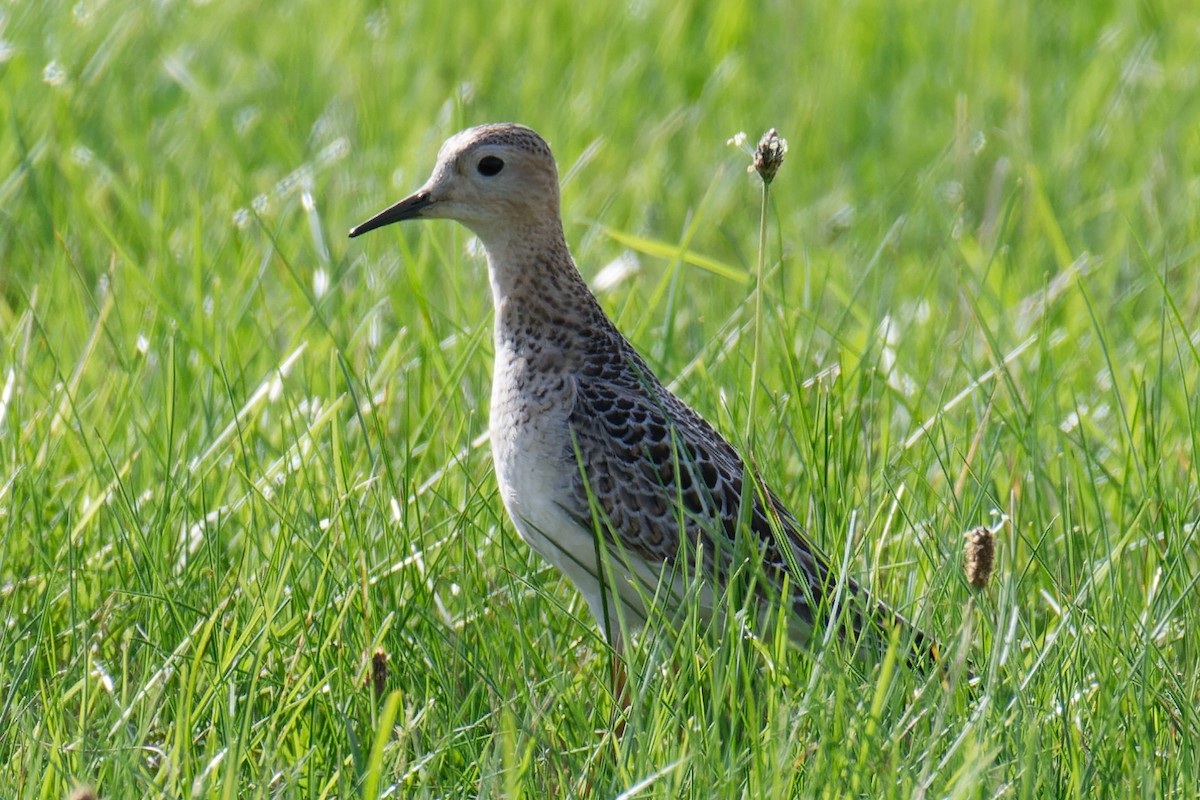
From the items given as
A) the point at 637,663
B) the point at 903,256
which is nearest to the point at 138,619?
the point at 637,663

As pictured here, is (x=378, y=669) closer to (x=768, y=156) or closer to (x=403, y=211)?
(x=768, y=156)

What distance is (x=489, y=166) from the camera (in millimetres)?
4746

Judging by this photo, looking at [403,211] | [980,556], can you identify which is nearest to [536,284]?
[403,211]

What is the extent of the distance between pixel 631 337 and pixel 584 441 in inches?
53.3

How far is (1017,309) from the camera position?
21.5ft

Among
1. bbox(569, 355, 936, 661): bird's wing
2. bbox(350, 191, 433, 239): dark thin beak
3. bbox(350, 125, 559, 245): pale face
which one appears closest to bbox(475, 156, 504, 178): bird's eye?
bbox(350, 125, 559, 245): pale face

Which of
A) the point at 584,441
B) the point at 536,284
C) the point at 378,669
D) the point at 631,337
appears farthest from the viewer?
the point at 631,337

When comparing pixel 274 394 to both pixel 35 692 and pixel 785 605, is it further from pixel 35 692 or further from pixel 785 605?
pixel 785 605

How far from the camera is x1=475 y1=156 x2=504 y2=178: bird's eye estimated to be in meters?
4.73

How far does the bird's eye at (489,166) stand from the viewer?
186 inches

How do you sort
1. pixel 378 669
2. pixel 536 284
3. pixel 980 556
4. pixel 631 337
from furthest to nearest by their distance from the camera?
pixel 631 337
pixel 536 284
pixel 378 669
pixel 980 556

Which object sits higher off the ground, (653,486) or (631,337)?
(631,337)

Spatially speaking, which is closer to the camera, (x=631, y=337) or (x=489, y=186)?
(x=489, y=186)

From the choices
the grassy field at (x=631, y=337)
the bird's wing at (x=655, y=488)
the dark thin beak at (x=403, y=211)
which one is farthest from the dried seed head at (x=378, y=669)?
the dark thin beak at (x=403, y=211)
